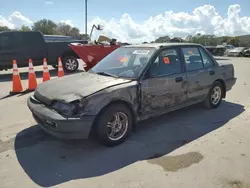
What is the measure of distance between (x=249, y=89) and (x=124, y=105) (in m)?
5.67

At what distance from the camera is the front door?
3934 millimetres

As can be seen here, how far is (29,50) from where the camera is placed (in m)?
10.5

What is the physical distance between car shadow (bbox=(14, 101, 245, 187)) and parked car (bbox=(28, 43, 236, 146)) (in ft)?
1.00

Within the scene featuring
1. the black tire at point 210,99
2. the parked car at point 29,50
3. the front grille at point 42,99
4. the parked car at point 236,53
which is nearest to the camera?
the front grille at point 42,99

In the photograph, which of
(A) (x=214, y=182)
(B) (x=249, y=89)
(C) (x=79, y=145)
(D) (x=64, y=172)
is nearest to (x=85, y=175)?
(D) (x=64, y=172)

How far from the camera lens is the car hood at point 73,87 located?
3318 millimetres

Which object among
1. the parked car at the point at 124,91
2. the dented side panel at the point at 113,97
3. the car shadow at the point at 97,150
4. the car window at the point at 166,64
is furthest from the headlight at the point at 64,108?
the car window at the point at 166,64

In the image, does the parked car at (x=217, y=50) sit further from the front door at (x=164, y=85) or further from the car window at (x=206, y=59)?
the front door at (x=164, y=85)

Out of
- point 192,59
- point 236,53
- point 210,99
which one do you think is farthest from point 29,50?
point 236,53

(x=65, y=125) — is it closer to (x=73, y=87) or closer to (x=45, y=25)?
(x=73, y=87)

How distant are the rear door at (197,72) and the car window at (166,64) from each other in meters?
0.25

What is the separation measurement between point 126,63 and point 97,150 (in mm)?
1702

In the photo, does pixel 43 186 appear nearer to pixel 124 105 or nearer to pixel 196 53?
pixel 124 105

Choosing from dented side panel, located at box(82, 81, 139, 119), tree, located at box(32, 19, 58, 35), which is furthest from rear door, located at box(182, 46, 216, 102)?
tree, located at box(32, 19, 58, 35)
